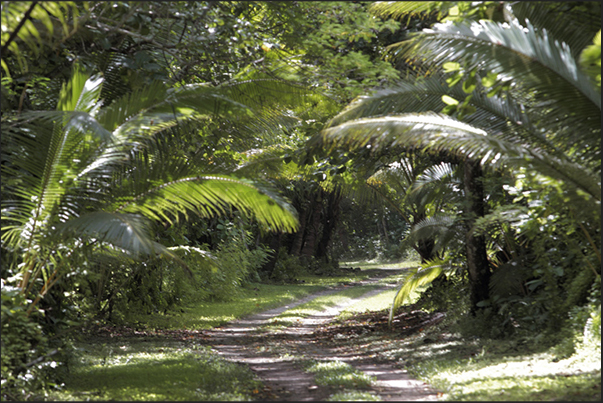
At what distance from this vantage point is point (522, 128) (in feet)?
21.2

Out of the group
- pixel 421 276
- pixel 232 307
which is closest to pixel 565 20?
pixel 421 276

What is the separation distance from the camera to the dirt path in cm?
636

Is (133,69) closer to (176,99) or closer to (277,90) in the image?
(176,99)

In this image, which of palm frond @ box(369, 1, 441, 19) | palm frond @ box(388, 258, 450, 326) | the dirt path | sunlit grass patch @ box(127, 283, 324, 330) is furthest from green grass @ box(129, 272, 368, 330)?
palm frond @ box(369, 1, 441, 19)

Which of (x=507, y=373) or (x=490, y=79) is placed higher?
(x=490, y=79)

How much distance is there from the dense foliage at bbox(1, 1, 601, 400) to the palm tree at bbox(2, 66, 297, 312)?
0.09 ft

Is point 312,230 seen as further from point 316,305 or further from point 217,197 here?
point 217,197

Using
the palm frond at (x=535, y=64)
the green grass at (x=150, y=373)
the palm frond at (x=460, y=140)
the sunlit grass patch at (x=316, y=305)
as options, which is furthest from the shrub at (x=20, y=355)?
the sunlit grass patch at (x=316, y=305)

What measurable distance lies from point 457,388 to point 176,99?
4.84 m

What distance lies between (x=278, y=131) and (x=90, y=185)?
392 cm

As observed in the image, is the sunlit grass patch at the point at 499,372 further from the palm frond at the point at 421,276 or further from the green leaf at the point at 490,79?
the green leaf at the point at 490,79

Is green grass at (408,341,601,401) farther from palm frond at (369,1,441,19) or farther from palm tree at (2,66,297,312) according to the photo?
palm frond at (369,1,441,19)

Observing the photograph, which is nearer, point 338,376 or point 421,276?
point 338,376

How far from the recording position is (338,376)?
6871 mm
